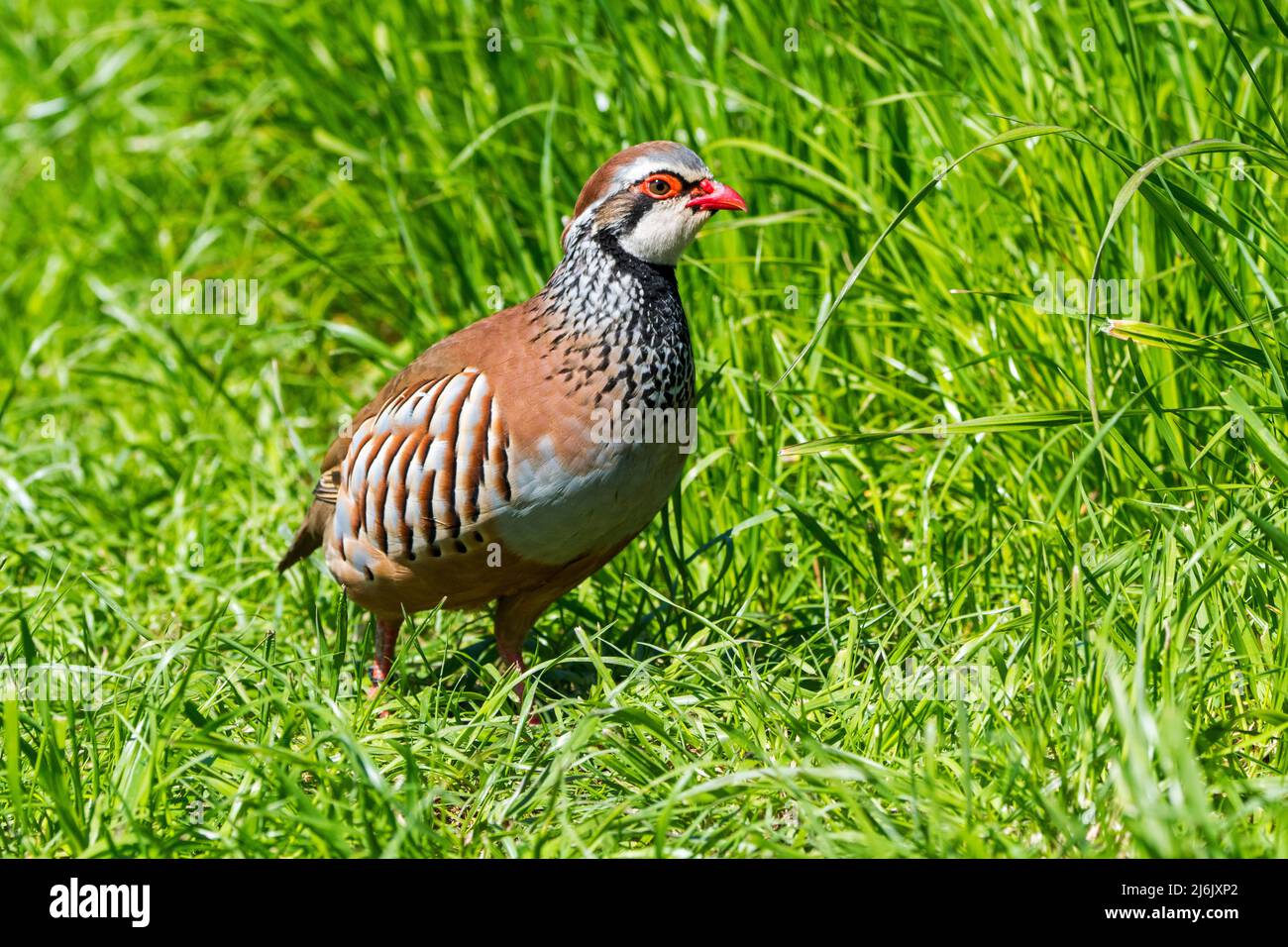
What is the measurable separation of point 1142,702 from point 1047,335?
1.57 m

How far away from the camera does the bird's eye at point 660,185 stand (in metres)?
3.42

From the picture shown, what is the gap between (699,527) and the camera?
4004 mm

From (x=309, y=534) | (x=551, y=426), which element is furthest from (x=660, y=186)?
(x=309, y=534)

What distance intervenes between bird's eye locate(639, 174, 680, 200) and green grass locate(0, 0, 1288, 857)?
1.86ft

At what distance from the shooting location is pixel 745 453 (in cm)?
398

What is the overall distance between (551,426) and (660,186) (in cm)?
64

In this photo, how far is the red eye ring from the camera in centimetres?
342

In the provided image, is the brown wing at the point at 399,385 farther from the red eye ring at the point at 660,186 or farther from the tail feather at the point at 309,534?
the red eye ring at the point at 660,186

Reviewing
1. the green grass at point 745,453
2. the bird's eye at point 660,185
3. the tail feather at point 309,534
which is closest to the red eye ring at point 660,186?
the bird's eye at point 660,185

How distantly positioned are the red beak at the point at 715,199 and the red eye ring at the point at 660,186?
0.05 metres

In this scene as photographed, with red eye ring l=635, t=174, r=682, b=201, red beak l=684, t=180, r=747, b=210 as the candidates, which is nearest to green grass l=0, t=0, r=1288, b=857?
red beak l=684, t=180, r=747, b=210

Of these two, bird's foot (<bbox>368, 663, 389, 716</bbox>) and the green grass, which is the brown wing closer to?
the green grass

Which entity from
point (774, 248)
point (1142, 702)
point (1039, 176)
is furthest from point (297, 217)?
point (1142, 702)

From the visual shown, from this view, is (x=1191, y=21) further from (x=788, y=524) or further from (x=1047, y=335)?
(x=788, y=524)
